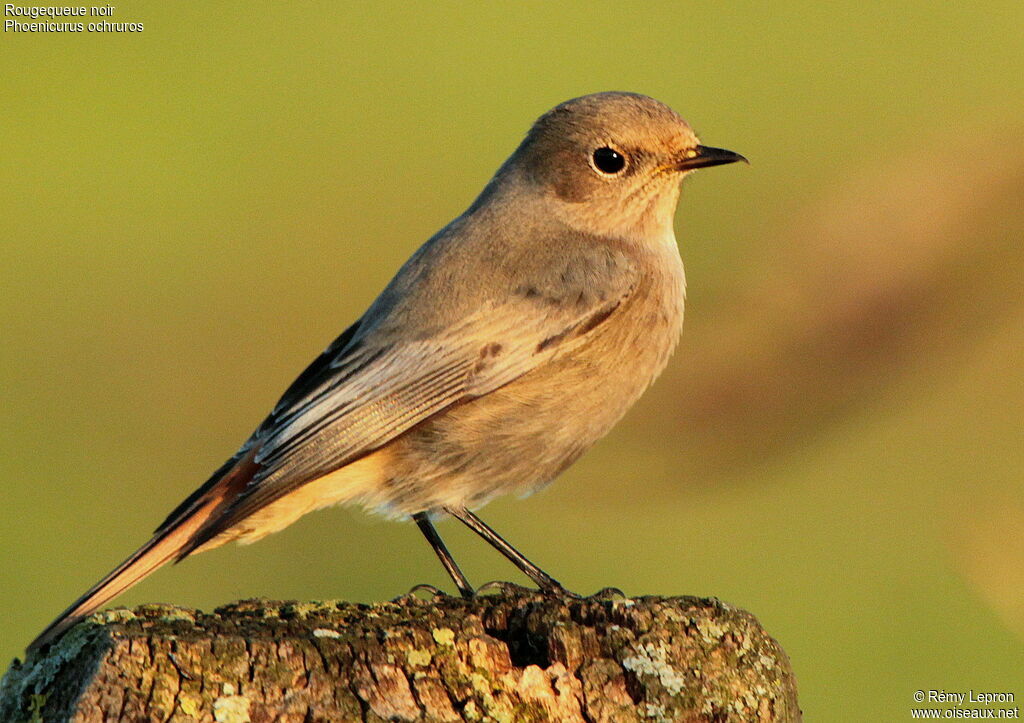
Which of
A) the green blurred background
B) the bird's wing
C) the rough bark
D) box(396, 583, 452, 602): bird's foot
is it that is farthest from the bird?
the green blurred background

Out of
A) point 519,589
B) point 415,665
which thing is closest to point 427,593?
point 519,589

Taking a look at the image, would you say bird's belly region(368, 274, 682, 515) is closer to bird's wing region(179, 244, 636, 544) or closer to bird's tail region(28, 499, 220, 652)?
bird's wing region(179, 244, 636, 544)

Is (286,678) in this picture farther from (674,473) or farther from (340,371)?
(674,473)

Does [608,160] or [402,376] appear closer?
[402,376]

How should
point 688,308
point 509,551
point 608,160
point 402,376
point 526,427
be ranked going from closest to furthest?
point 402,376
point 526,427
point 509,551
point 608,160
point 688,308

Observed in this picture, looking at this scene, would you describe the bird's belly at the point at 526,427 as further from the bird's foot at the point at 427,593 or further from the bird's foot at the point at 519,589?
the bird's foot at the point at 427,593

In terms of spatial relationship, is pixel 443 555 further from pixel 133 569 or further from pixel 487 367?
pixel 133 569

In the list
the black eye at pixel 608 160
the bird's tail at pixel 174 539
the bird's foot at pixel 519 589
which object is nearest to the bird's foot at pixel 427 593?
the bird's foot at pixel 519 589
